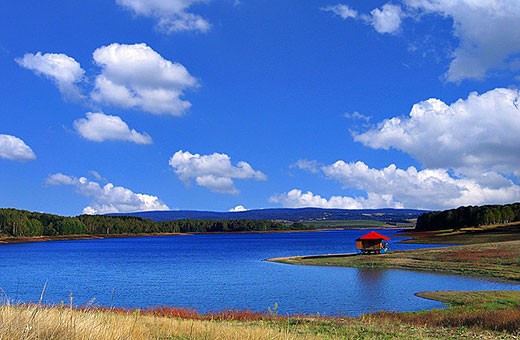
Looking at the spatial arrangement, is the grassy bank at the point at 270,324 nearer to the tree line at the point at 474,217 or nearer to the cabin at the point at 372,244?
the cabin at the point at 372,244

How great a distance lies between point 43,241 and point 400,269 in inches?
6146

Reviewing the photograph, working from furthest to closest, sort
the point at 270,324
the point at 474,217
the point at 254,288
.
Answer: the point at 474,217 → the point at 254,288 → the point at 270,324

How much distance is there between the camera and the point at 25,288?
144 feet

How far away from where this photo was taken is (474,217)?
146750 millimetres

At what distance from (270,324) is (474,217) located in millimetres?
142608

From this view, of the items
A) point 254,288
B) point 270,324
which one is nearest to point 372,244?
point 254,288

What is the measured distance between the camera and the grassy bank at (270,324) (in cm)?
796

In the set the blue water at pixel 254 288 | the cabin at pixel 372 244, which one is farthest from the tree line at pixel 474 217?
the blue water at pixel 254 288

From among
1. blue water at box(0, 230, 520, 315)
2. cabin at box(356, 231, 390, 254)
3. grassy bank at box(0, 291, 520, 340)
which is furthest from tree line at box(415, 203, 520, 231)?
grassy bank at box(0, 291, 520, 340)

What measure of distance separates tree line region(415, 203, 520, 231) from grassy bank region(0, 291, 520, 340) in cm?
11934

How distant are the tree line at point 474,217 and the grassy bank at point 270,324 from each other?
119344 millimetres

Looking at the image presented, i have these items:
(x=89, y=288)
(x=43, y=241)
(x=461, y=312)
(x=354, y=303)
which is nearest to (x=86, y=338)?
(x=461, y=312)

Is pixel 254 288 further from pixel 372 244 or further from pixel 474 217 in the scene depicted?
pixel 474 217

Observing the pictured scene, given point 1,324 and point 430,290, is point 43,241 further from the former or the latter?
point 1,324
